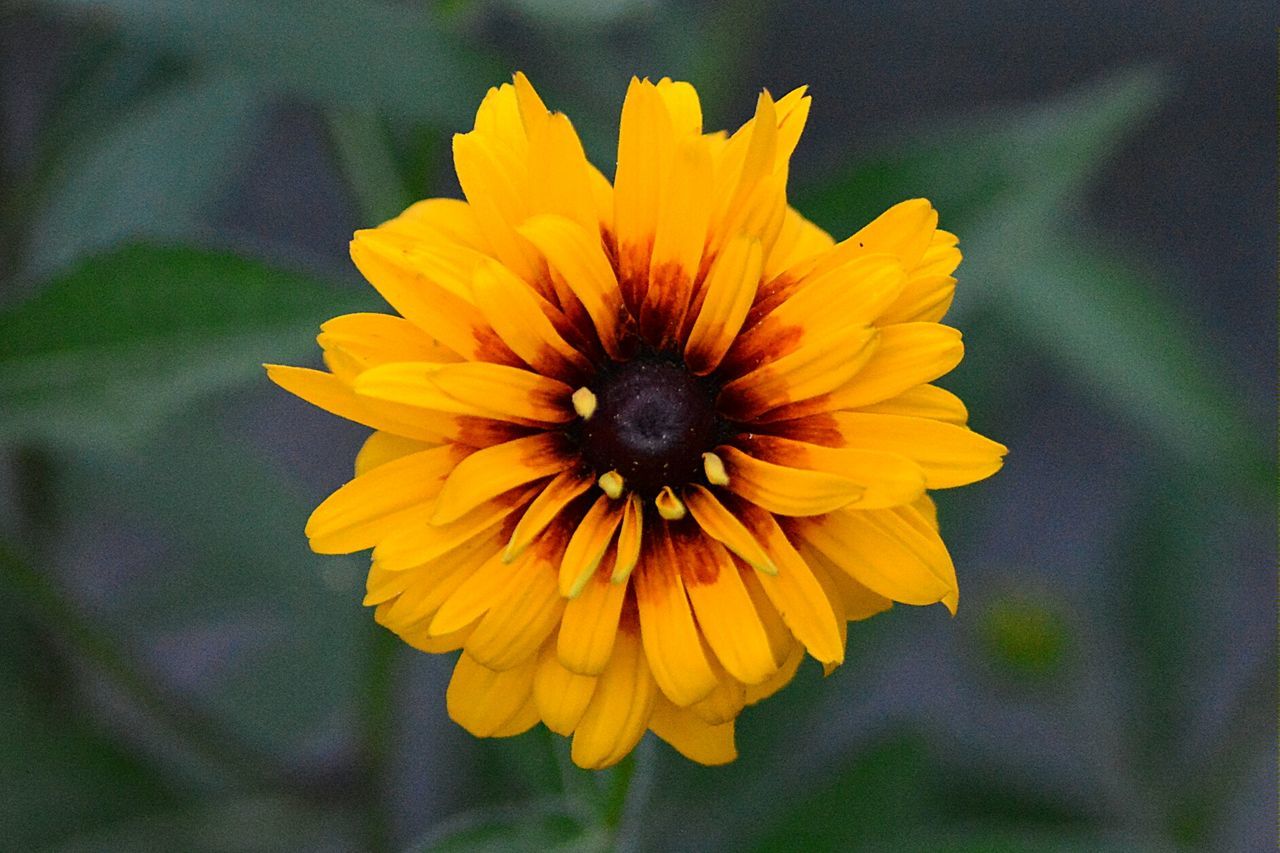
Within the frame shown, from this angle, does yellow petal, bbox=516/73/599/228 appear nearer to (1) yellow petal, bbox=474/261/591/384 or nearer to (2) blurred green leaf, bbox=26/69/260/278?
(1) yellow petal, bbox=474/261/591/384

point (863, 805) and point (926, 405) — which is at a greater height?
point (926, 405)

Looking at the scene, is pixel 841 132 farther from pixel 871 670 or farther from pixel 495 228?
pixel 495 228

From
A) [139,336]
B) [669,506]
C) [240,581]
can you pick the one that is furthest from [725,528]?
[240,581]

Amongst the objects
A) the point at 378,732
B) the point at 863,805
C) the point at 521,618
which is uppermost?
the point at 521,618

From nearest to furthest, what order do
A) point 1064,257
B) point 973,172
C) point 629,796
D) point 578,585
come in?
1. point 578,585
2. point 629,796
3. point 973,172
4. point 1064,257

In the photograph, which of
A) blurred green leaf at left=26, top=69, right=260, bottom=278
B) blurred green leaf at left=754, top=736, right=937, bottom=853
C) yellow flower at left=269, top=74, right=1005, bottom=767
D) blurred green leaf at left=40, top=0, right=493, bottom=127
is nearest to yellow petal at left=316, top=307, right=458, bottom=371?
yellow flower at left=269, top=74, right=1005, bottom=767

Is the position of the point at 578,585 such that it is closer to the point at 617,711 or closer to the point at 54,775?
the point at 617,711
